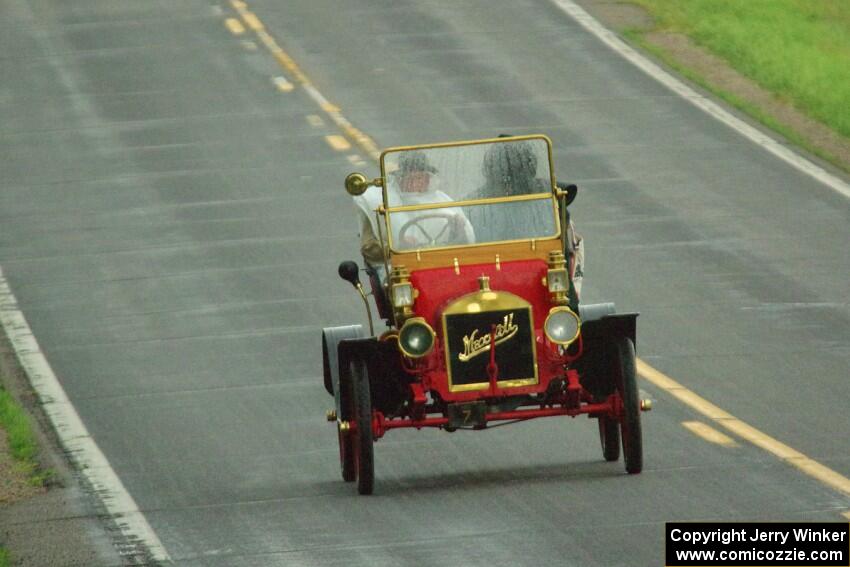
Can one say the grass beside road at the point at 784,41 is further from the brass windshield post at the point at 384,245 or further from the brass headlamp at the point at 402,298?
the brass headlamp at the point at 402,298

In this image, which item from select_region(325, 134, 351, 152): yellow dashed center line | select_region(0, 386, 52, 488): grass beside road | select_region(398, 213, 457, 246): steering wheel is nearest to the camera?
select_region(398, 213, 457, 246): steering wheel

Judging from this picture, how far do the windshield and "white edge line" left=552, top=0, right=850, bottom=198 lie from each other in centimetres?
1046

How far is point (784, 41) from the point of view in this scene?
3048 centimetres

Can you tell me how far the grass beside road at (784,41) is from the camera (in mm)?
27219

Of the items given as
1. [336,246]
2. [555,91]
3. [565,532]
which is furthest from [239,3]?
[565,532]

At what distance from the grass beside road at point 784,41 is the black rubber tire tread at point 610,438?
14.3 meters

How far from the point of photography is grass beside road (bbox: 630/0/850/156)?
2722 cm

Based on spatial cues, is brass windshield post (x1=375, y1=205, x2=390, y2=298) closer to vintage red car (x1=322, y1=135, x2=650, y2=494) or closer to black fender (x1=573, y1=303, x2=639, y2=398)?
vintage red car (x1=322, y1=135, x2=650, y2=494)

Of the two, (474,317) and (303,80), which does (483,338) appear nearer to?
(474,317)

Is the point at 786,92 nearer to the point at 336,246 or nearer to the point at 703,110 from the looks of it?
the point at 703,110

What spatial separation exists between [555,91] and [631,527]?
59.2ft

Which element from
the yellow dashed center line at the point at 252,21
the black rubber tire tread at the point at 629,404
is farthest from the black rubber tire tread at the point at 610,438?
the yellow dashed center line at the point at 252,21

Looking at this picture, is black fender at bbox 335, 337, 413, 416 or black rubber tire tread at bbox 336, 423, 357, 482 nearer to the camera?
black fender at bbox 335, 337, 413, 416

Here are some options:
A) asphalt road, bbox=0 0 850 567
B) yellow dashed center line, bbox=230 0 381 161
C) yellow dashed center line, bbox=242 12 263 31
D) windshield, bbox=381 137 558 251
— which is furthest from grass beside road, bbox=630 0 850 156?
windshield, bbox=381 137 558 251
